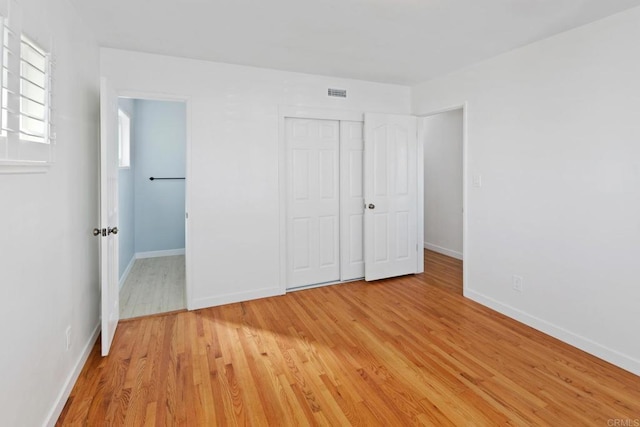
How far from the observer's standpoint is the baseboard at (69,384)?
5.83 feet

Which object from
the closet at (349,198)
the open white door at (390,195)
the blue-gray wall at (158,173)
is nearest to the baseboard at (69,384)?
the closet at (349,198)

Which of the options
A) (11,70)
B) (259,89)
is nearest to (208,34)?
(259,89)

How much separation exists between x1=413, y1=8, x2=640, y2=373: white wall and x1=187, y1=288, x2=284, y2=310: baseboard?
7.14 feet

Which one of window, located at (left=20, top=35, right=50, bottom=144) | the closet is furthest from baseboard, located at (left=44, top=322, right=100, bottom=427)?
the closet

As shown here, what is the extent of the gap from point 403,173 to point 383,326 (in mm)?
2091

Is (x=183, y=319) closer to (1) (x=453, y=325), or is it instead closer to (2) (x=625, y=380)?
(1) (x=453, y=325)

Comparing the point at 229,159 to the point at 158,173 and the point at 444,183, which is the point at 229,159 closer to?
the point at 158,173

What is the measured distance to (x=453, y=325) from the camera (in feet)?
9.89

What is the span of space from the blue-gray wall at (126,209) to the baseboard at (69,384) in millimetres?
1700

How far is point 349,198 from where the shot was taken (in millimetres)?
4172

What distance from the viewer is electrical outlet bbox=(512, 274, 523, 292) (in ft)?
10.3

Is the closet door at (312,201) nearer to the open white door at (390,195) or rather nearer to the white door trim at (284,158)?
the white door trim at (284,158)

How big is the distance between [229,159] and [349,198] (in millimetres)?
1505

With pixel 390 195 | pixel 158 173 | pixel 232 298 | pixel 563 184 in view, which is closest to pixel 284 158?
Answer: pixel 390 195
